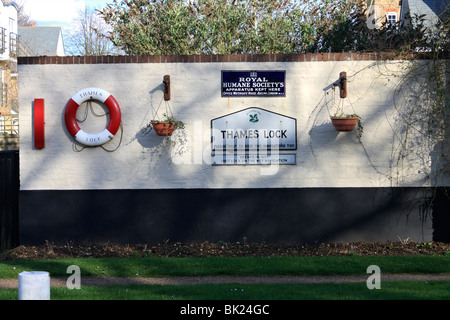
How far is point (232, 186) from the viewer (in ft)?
35.7

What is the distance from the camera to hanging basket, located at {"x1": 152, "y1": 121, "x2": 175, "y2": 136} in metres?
10.5

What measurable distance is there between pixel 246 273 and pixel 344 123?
3.22 m

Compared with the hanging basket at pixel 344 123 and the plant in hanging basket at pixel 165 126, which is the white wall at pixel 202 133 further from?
the hanging basket at pixel 344 123

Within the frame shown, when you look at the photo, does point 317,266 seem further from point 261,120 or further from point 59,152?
point 59,152

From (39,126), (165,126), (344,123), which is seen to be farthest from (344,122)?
(39,126)

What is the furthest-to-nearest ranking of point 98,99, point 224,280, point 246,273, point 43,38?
point 43,38 → point 98,99 → point 246,273 → point 224,280

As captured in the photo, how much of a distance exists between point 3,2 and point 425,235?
34.7m

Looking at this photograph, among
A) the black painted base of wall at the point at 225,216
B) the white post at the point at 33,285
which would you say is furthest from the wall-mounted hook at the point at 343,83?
the white post at the point at 33,285

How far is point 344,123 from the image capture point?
10.5m

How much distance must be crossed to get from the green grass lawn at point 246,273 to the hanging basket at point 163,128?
218cm

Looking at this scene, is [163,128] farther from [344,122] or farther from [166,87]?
[344,122]

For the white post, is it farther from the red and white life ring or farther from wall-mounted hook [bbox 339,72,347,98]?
wall-mounted hook [bbox 339,72,347,98]

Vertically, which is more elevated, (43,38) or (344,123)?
(43,38)

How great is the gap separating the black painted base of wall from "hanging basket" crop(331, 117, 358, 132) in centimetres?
108
